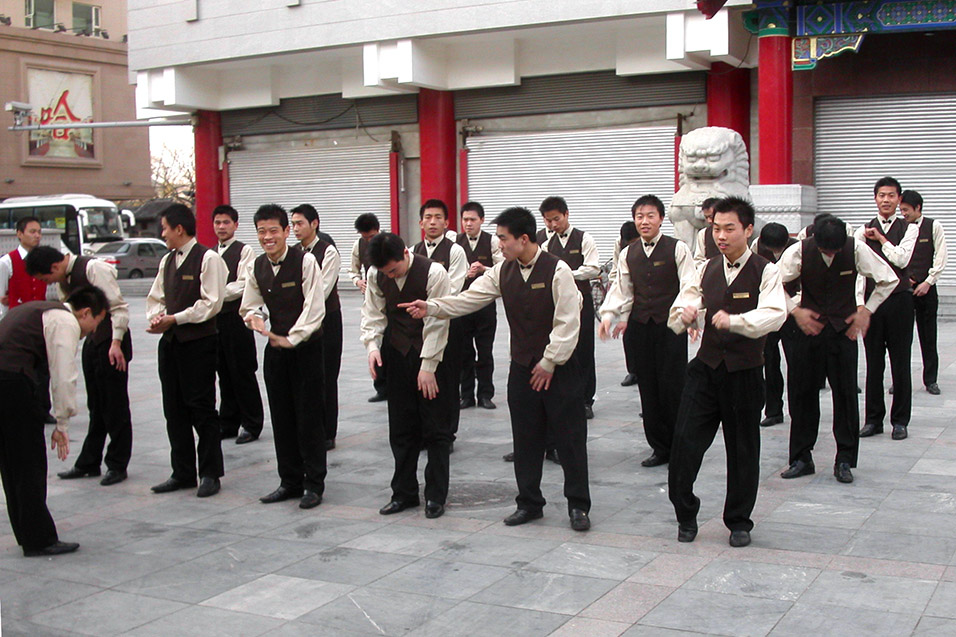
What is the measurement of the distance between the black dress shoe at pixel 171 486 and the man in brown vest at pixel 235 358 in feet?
4.23

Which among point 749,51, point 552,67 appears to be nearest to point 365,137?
point 552,67

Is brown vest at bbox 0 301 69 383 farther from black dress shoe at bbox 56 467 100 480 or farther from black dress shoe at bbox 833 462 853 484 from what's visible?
black dress shoe at bbox 833 462 853 484

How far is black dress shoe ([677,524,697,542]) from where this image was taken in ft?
17.3

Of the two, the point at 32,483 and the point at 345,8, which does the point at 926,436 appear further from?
the point at 345,8

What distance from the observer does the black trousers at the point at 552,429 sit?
18.2 feet

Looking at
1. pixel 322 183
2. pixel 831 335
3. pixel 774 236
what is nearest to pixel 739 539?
pixel 831 335

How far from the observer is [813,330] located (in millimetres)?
6223

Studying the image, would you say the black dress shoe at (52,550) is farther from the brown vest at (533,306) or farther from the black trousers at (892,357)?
the black trousers at (892,357)

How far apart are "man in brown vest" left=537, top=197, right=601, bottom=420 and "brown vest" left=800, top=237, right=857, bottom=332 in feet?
5.99

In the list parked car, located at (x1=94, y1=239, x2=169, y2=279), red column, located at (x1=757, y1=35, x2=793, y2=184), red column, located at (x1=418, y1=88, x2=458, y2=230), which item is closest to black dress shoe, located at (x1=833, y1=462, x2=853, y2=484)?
red column, located at (x1=757, y1=35, x2=793, y2=184)

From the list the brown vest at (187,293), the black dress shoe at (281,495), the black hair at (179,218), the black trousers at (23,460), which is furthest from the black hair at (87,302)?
the black dress shoe at (281,495)

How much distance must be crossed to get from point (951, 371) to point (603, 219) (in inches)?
398

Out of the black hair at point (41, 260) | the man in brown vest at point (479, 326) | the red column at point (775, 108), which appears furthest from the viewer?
the red column at point (775, 108)

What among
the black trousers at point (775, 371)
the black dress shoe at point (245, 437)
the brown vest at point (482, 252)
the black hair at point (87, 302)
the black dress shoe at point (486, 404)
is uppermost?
the brown vest at point (482, 252)
